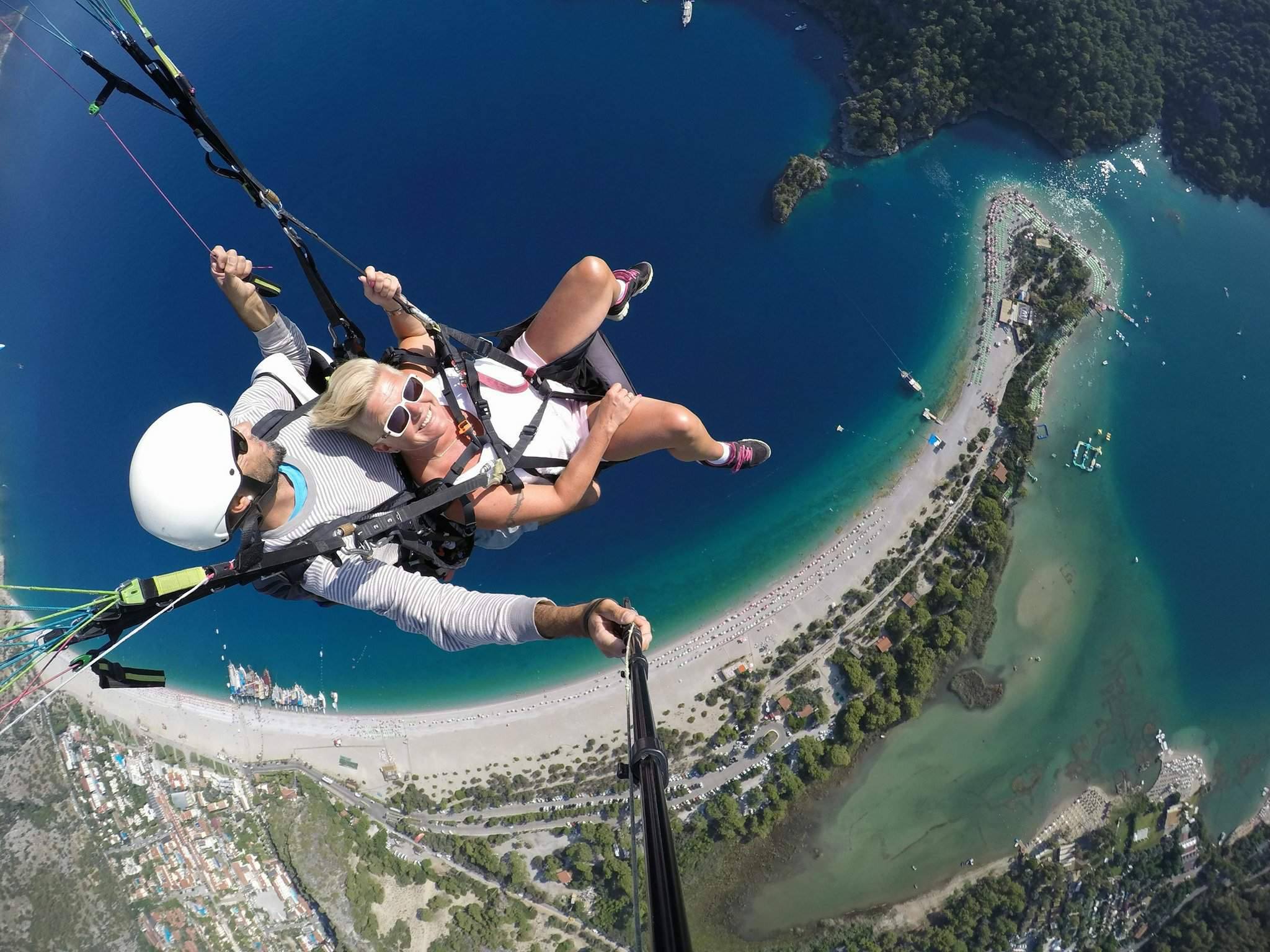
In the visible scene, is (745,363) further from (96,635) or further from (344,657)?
(96,635)

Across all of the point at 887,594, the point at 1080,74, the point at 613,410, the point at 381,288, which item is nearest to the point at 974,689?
the point at 887,594

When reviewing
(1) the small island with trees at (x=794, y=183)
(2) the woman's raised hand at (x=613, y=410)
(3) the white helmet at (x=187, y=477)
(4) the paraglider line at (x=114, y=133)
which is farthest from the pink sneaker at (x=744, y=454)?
(4) the paraglider line at (x=114, y=133)

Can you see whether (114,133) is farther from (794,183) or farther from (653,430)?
(653,430)

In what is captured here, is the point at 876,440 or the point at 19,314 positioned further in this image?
the point at 19,314

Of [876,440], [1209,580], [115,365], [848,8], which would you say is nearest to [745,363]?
[876,440]

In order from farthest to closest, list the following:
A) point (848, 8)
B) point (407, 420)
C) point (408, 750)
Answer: point (848, 8) < point (408, 750) < point (407, 420)

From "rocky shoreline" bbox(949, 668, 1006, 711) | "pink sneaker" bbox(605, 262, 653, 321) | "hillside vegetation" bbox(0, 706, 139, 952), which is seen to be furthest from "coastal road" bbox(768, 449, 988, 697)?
"hillside vegetation" bbox(0, 706, 139, 952)

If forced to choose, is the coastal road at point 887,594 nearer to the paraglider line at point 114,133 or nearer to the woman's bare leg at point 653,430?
the woman's bare leg at point 653,430

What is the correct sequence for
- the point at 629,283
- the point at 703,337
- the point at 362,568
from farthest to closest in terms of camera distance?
the point at 703,337, the point at 629,283, the point at 362,568
